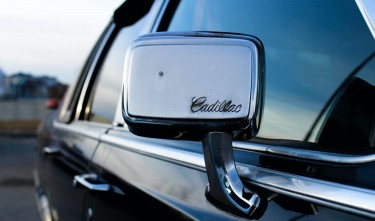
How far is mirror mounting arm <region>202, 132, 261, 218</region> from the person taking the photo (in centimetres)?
110

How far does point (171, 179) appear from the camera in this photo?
1.58 meters

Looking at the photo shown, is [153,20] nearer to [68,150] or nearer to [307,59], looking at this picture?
[307,59]

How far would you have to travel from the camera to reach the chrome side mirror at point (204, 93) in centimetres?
100

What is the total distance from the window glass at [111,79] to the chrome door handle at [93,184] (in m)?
→ 0.34

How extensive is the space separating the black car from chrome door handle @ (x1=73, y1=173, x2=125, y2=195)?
12 millimetres

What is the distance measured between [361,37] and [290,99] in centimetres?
28

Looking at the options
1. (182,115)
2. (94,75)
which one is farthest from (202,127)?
(94,75)

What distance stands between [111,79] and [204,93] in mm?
1834

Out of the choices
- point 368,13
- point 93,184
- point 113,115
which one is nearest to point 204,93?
point 368,13

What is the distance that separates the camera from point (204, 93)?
1.02 metres

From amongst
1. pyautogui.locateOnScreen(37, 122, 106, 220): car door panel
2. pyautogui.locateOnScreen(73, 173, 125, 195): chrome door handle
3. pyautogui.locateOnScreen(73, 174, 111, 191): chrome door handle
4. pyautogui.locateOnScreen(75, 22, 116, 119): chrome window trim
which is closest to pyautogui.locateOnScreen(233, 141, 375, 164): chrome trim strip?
pyautogui.locateOnScreen(73, 173, 125, 195): chrome door handle

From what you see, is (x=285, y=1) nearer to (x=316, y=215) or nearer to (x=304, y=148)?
(x=304, y=148)

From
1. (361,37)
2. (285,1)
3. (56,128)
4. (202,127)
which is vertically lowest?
(56,128)

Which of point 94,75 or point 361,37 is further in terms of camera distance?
point 94,75
